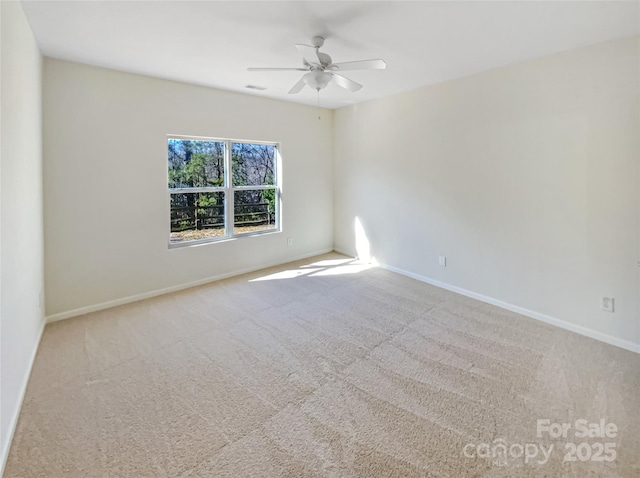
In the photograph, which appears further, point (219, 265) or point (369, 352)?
point (219, 265)

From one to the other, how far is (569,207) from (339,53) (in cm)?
253

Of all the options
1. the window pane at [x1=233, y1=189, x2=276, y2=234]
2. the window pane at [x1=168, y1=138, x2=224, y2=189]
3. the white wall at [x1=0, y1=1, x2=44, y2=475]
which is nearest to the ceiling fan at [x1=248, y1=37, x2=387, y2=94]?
the white wall at [x1=0, y1=1, x2=44, y2=475]

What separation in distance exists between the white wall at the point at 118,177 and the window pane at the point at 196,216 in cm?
18

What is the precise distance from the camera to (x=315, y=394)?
6.99 ft

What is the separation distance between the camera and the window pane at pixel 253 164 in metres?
4.57

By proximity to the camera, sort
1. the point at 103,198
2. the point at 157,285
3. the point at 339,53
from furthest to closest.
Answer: the point at 157,285
the point at 103,198
the point at 339,53

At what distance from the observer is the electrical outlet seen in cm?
277

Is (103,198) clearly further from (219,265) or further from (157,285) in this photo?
(219,265)

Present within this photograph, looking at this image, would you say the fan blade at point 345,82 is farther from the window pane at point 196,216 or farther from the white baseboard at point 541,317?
the white baseboard at point 541,317

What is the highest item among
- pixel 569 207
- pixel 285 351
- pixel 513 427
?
pixel 569 207

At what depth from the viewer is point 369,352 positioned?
2633 millimetres

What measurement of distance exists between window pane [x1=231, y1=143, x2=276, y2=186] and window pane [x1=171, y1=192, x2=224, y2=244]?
1.42ft

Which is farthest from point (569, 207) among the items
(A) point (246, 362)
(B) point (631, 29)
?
(A) point (246, 362)

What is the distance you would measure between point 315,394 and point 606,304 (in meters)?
2.64
